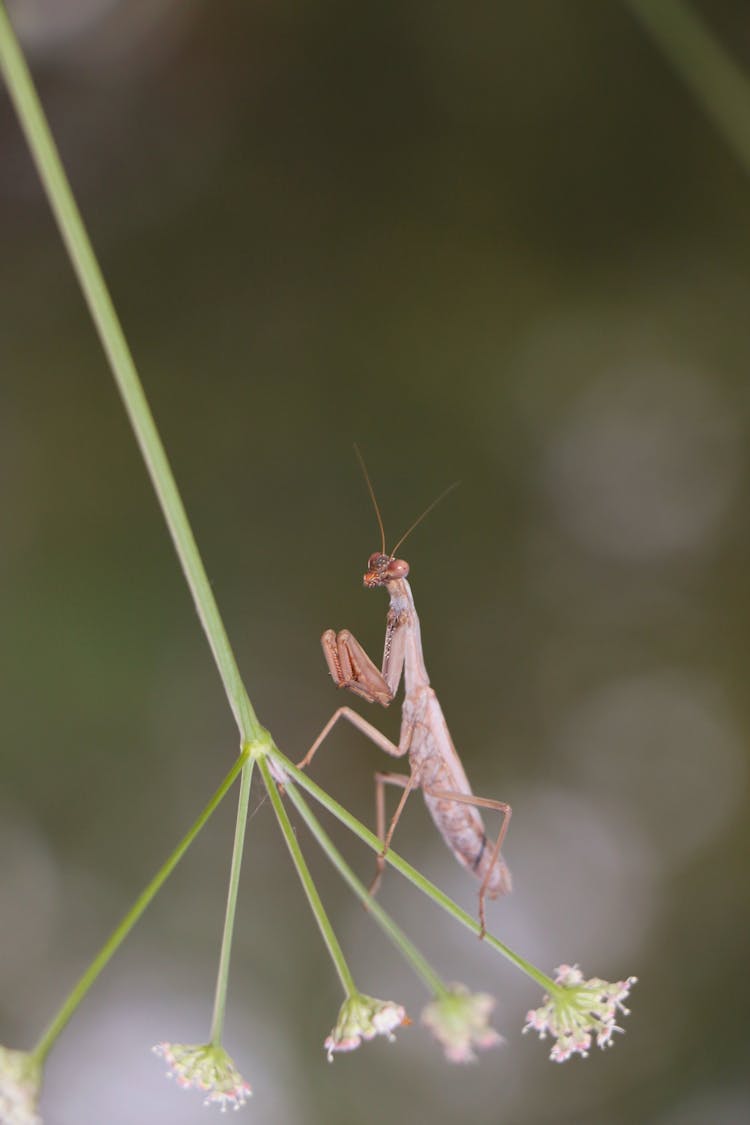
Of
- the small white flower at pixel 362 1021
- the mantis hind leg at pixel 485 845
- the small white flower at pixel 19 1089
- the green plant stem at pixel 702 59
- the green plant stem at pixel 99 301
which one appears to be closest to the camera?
the green plant stem at pixel 99 301

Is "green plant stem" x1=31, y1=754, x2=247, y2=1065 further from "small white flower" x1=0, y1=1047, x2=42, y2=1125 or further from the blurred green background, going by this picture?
Result: the blurred green background

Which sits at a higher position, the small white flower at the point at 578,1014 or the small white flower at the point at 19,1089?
the small white flower at the point at 19,1089

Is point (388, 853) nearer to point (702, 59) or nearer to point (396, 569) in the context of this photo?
point (396, 569)

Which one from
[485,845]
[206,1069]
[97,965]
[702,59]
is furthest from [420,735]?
[702,59]

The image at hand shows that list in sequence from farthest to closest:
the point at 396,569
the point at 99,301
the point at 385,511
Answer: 1. the point at 385,511
2. the point at 396,569
3. the point at 99,301

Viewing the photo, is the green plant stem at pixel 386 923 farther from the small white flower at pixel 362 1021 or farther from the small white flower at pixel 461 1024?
the small white flower at pixel 362 1021

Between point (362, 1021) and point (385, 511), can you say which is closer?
point (362, 1021)

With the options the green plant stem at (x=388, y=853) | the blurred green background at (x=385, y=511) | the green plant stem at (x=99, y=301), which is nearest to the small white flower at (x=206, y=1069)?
the green plant stem at (x=388, y=853)
